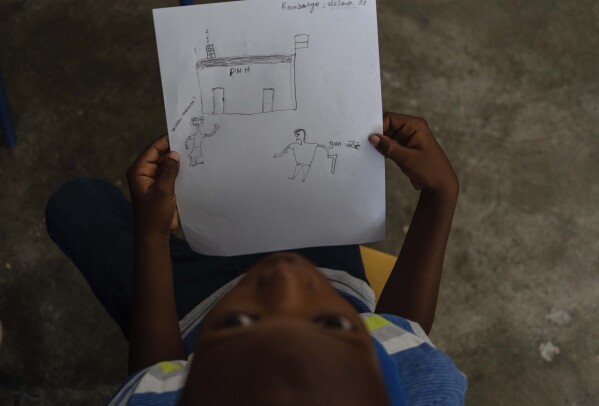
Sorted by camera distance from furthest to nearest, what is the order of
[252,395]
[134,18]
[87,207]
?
[134,18] < [87,207] < [252,395]

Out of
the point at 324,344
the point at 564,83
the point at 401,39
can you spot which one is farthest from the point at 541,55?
the point at 324,344

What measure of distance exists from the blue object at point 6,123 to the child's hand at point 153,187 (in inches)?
27.3

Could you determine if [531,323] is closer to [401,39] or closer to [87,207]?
[401,39]

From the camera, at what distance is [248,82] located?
688 millimetres

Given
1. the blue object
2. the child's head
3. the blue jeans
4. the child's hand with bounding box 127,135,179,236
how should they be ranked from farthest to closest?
the blue object, the blue jeans, the child's hand with bounding box 127,135,179,236, the child's head

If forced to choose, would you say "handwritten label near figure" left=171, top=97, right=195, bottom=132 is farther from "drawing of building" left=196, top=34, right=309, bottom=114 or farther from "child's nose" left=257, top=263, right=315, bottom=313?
"child's nose" left=257, top=263, right=315, bottom=313

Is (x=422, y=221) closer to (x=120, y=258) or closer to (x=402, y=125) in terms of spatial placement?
→ (x=402, y=125)

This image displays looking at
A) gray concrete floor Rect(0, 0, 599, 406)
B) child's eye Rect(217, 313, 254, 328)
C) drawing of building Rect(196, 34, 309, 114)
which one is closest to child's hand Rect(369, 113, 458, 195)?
drawing of building Rect(196, 34, 309, 114)

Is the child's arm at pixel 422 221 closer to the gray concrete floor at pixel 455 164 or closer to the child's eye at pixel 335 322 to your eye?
the child's eye at pixel 335 322

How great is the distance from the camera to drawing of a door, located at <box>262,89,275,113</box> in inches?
27.4

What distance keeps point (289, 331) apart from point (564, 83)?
123 cm

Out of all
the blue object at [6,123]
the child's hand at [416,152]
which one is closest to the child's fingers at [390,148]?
the child's hand at [416,152]

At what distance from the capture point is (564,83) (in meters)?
1.35

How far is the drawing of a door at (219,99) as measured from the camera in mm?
680
